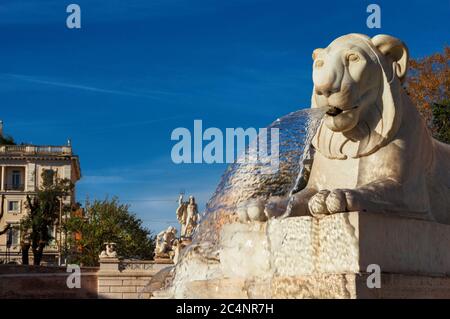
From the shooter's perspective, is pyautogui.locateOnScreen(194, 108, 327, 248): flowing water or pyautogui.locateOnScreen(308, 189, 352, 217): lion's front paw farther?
pyautogui.locateOnScreen(194, 108, 327, 248): flowing water

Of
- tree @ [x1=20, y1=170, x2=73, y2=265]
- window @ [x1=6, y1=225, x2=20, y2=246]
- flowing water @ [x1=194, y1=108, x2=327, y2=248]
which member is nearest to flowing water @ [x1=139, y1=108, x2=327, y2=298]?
flowing water @ [x1=194, y1=108, x2=327, y2=248]

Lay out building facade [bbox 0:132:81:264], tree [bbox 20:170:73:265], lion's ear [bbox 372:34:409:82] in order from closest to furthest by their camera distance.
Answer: lion's ear [bbox 372:34:409:82] < tree [bbox 20:170:73:265] < building facade [bbox 0:132:81:264]

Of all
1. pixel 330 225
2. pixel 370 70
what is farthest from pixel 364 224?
pixel 370 70

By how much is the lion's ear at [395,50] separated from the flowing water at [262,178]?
1.45m

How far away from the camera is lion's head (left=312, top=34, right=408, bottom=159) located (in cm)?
785

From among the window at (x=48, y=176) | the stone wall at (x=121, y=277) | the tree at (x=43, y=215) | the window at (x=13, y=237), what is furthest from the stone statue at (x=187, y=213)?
the window at (x=13, y=237)

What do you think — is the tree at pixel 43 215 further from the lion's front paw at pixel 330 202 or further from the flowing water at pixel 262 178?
the lion's front paw at pixel 330 202

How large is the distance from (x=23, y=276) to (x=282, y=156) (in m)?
27.8

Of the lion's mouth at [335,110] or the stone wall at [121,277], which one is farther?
the stone wall at [121,277]

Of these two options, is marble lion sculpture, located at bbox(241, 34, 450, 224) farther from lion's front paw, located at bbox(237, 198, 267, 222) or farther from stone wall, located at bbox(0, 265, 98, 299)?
stone wall, located at bbox(0, 265, 98, 299)

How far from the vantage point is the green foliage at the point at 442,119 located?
31698mm

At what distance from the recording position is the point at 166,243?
133 ft

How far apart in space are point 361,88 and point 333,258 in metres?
1.62
